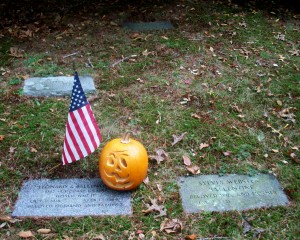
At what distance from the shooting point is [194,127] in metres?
4.77

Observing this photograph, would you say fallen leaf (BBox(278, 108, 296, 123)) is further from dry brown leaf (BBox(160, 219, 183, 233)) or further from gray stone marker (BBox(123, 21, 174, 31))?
gray stone marker (BBox(123, 21, 174, 31))

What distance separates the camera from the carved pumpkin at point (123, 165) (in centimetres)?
358

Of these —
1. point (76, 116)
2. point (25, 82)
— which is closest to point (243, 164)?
point (76, 116)

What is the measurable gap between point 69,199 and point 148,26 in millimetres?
4799

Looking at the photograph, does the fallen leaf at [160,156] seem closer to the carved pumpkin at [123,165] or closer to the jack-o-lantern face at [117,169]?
the carved pumpkin at [123,165]

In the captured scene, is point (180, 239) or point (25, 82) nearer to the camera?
point (180, 239)

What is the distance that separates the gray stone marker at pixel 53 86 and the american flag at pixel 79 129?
5.15 feet

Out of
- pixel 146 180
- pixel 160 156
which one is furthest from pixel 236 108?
pixel 146 180

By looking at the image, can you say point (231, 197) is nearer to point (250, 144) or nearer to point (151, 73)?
point (250, 144)

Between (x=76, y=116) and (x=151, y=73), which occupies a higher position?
(x=76, y=116)

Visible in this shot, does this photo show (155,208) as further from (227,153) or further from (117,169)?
(227,153)

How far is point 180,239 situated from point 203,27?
525 centimetres

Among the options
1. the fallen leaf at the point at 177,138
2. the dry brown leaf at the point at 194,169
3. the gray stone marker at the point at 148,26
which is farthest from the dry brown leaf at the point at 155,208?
the gray stone marker at the point at 148,26

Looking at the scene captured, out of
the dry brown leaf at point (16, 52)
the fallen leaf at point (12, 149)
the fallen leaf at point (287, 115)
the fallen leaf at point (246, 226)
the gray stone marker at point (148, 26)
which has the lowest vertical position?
the gray stone marker at point (148, 26)
